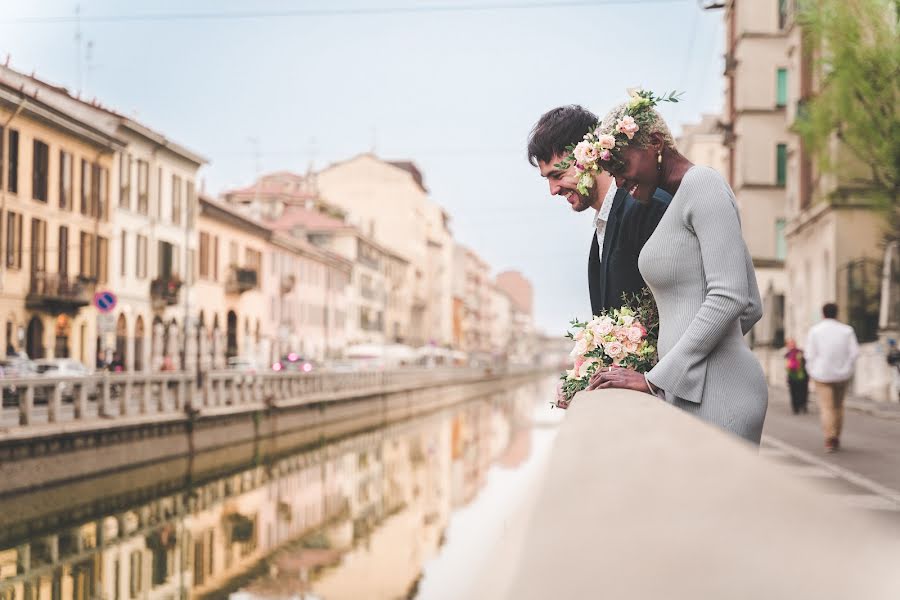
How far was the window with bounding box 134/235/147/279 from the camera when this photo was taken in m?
49.7

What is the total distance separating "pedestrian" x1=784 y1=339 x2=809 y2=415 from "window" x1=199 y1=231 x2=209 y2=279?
3607 cm

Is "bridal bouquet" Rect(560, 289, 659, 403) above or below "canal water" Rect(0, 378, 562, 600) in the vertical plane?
above

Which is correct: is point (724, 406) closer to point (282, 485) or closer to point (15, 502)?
point (15, 502)

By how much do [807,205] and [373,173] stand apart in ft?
239

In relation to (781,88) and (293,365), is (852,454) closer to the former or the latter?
(781,88)

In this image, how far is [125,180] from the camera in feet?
159

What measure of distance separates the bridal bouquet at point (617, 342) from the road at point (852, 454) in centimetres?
363

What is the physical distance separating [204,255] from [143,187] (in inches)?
344

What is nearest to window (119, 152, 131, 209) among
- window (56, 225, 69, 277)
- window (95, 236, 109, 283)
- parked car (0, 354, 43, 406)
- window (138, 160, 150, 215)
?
window (138, 160, 150, 215)

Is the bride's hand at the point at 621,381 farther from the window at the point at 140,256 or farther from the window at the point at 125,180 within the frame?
the window at the point at 140,256

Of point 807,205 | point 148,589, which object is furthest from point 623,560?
point 807,205

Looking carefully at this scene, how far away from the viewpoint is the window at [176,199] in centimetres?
5428

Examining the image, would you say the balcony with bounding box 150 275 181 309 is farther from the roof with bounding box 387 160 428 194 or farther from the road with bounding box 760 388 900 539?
the roof with bounding box 387 160 428 194

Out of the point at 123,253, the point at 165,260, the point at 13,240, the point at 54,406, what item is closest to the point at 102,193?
the point at 123,253
